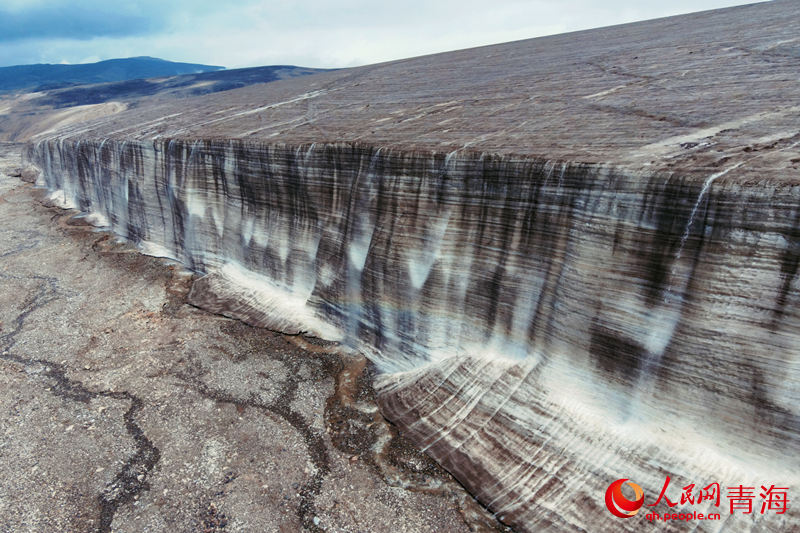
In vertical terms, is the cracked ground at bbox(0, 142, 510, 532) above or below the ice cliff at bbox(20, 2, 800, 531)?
below

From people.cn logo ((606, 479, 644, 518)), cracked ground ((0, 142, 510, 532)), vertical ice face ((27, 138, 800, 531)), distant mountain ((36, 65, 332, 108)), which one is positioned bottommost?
cracked ground ((0, 142, 510, 532))

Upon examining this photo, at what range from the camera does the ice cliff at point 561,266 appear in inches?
117

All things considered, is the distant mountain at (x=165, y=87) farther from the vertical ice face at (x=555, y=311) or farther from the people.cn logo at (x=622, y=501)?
the people.cn logo at (x=622, y=501)

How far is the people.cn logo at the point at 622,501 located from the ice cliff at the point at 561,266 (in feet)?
0.17

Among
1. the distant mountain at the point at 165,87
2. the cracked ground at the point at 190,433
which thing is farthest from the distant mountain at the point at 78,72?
the cracked ground at the point at 190,433

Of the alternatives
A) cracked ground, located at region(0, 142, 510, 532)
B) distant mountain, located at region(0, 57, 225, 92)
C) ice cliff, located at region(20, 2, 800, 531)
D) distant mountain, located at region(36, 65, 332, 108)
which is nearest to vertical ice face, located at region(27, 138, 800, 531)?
ice cliff, located at region(20, 2, 800, 531)

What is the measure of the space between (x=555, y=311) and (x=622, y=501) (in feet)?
4.51

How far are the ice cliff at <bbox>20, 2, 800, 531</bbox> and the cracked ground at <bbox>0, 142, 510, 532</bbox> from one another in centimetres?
36

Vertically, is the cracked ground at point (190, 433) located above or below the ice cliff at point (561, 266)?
below

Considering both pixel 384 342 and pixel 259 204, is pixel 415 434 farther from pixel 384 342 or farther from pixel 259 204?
pixel 259 204

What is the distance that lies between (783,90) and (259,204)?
20.0 ft

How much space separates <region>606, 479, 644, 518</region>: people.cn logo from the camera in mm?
3061

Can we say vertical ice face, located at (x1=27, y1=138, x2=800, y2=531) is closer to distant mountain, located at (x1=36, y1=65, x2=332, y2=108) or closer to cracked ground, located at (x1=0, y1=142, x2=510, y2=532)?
cracked ground, located at (x1=0, y1=142, x2=510, y2=532)

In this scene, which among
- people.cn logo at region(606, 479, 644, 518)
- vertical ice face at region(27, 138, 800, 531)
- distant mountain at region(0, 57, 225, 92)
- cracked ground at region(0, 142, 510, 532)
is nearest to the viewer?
vertical ice face at region(27, 138, 800, 531)
